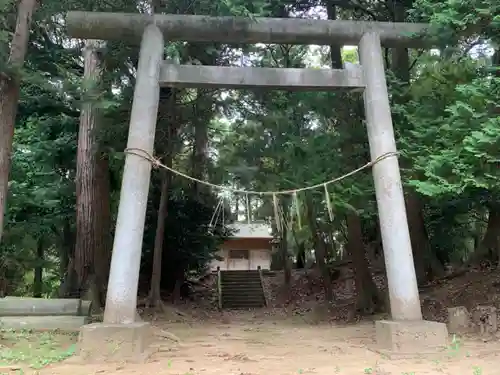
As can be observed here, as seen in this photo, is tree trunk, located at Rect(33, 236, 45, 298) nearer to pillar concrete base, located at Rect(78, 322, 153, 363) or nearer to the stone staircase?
the stone staircase

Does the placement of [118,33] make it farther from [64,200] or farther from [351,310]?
[351,310]

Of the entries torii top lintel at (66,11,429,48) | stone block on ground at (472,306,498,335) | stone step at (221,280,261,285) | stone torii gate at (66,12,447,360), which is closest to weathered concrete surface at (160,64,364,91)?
stone torii gate at (66,12,447,360)

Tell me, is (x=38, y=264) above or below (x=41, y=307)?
above

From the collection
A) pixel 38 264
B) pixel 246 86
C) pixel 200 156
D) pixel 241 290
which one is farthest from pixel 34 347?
pixel 241 290

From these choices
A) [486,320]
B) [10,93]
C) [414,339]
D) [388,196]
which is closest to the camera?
[414,339]

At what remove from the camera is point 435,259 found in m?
13.4

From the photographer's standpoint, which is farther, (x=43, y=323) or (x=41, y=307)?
(x=41, y=307)

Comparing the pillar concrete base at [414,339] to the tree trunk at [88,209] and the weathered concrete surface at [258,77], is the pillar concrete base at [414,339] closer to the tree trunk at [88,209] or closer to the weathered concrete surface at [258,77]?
the weathered concrete surface at [258,77]

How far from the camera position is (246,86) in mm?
7262

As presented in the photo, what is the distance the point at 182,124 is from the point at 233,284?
28.6 feet

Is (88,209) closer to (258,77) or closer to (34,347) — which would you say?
(34,347)

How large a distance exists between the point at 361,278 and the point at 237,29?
292 inches

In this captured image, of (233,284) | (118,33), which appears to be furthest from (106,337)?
(233,284)

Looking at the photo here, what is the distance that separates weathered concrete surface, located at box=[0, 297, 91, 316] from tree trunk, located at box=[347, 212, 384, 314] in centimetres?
655
